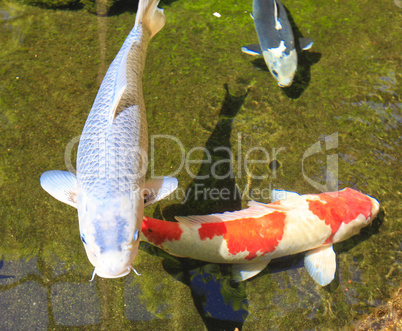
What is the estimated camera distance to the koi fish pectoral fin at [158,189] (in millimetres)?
2605

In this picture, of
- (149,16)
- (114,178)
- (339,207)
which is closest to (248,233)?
(339,207)

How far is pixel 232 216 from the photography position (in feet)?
9.34

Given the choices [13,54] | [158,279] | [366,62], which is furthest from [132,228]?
[366,62]

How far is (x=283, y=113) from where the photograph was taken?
393 centimetres

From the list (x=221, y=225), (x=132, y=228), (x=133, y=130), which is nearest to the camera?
(x=132, y=228)

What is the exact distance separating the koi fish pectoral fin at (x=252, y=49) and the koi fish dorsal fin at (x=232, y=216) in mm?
2354

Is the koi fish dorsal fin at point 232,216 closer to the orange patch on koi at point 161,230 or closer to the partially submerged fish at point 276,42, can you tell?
the orange patch on koi at point 161,230

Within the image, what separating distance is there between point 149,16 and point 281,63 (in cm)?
183

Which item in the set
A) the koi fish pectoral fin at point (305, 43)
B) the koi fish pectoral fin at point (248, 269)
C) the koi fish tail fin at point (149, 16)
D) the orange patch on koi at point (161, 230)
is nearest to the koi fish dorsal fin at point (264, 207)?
the koi fish pectoral fin at point (248, 269)

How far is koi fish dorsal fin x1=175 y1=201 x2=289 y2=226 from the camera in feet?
9.09

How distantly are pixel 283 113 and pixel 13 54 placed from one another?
3.65 meters

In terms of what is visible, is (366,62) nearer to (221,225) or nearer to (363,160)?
(363,160)

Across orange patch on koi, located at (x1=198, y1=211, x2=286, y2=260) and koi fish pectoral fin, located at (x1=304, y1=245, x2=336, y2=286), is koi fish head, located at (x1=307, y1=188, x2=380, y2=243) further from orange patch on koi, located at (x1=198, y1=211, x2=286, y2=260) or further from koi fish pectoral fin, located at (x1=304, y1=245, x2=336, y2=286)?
orange patch on koi, located at (x1=198, y1=211, x2=286, y2=260)

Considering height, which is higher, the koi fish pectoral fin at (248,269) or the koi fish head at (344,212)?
the koi fish head at (344,212)
